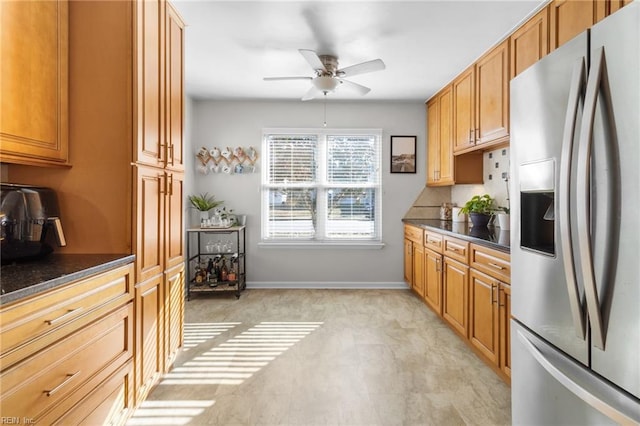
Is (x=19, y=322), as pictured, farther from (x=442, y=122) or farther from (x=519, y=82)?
(x=442, y=122)

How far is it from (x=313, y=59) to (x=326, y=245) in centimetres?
246

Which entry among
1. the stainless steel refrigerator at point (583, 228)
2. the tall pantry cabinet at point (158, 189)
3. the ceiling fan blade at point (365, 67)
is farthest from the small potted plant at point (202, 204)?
the stainless steel refrigerator at point (583, 228)

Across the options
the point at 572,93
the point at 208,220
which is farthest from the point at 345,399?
the point at 208,220

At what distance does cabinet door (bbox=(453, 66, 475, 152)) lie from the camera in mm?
3256

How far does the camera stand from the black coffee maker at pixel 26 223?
1.53 metres

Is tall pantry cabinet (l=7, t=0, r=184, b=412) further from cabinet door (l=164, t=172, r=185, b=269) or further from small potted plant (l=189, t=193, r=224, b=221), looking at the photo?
small potted plant (l=189, t=193, r=224, b=221)

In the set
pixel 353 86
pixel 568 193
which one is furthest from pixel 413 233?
pixel 568 193

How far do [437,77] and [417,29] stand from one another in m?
1.13

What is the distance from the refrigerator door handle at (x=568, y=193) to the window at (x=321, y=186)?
11.3 feet

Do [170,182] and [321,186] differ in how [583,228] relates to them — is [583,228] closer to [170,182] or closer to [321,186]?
[170,182]

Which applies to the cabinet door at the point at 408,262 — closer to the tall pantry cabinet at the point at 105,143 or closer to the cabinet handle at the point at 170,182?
the cabinet handle at the point at 170,182

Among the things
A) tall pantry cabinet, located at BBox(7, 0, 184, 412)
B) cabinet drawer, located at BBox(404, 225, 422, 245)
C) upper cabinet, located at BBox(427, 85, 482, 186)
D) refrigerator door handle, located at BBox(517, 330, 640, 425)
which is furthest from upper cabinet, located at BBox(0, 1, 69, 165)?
upper cabinet, located at BBox(427, 85, 482, 186)

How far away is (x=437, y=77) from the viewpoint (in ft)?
11.8

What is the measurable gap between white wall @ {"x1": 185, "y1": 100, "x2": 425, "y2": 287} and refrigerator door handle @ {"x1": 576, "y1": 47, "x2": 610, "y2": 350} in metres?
3.54
